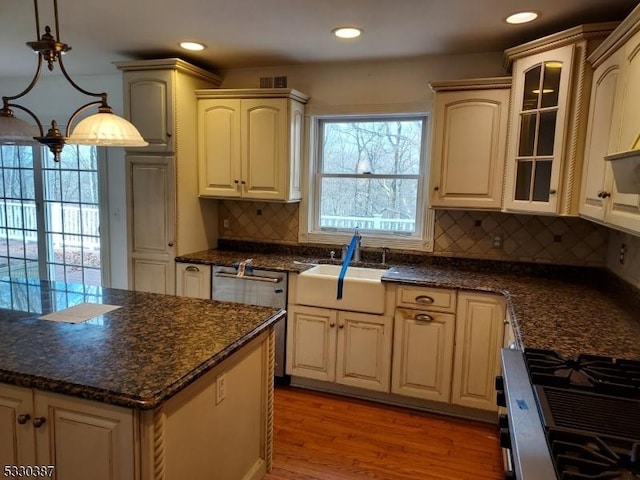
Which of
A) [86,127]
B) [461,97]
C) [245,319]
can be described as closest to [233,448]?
[245,319]

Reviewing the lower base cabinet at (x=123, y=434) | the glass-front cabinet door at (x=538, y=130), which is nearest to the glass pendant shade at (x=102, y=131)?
the lower base cabinet at (x=123, y=434)

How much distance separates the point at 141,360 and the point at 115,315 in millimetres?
564

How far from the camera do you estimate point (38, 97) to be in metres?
4.29

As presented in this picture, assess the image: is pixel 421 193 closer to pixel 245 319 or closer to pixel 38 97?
pixel 245 319

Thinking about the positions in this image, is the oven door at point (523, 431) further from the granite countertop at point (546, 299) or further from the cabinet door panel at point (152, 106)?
the cabinet door panel at point (152, 106)

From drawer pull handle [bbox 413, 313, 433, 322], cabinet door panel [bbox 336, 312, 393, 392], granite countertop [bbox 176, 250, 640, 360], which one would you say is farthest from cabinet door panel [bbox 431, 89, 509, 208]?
cabinet door panel [bbox 336, 312, 393, 392]

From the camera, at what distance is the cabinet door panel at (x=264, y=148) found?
10.9 feet

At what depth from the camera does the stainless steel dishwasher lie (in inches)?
123

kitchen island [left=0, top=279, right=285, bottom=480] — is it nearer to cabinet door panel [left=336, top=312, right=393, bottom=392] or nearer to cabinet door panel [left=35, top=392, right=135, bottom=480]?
cabinet door panel [left=35, top=392, right=135, bottom=480]

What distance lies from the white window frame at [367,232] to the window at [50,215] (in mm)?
2124

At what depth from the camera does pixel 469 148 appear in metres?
2.93

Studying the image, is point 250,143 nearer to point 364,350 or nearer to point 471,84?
point 471,84

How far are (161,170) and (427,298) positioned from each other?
2126mm

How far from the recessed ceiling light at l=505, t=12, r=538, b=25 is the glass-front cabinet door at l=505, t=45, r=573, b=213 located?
0.22m
